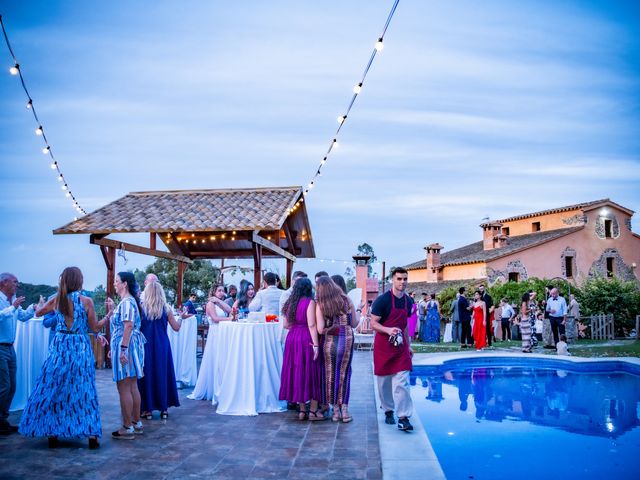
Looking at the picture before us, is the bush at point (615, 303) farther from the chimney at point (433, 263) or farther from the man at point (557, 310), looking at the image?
the chimney at point (433, 263)

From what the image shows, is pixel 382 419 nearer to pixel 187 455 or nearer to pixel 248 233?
pixel 187 455

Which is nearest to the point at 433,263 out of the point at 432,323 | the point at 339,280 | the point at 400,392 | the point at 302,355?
the point at 432,323

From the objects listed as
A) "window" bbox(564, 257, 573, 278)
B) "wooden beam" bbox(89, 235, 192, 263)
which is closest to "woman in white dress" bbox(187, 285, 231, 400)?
"wooden beam" bbox(89, 235, 192, 263)

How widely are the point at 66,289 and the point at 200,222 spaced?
5.94m

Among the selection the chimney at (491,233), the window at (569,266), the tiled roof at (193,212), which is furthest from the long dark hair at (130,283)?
the chimney at (491,233)

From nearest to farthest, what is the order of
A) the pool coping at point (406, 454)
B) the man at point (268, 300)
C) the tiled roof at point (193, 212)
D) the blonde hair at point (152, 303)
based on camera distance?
the pool coping at point (406, 454) < the blonde hair at point (152, 303) < the man at point (268, 300) < the tiled roof at point (193, 212)

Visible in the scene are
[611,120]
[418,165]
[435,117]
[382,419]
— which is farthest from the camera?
[418,165]

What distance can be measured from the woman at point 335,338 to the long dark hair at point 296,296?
28 centimetres

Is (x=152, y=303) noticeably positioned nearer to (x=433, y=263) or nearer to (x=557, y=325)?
(x=557, y=325)

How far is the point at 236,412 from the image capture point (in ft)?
19.9

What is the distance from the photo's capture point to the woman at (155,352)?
5.65 metres

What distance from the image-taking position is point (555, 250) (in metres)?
26.6

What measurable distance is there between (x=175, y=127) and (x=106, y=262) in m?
7.89

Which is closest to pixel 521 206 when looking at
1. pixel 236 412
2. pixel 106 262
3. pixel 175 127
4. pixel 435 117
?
pixel 435 117
